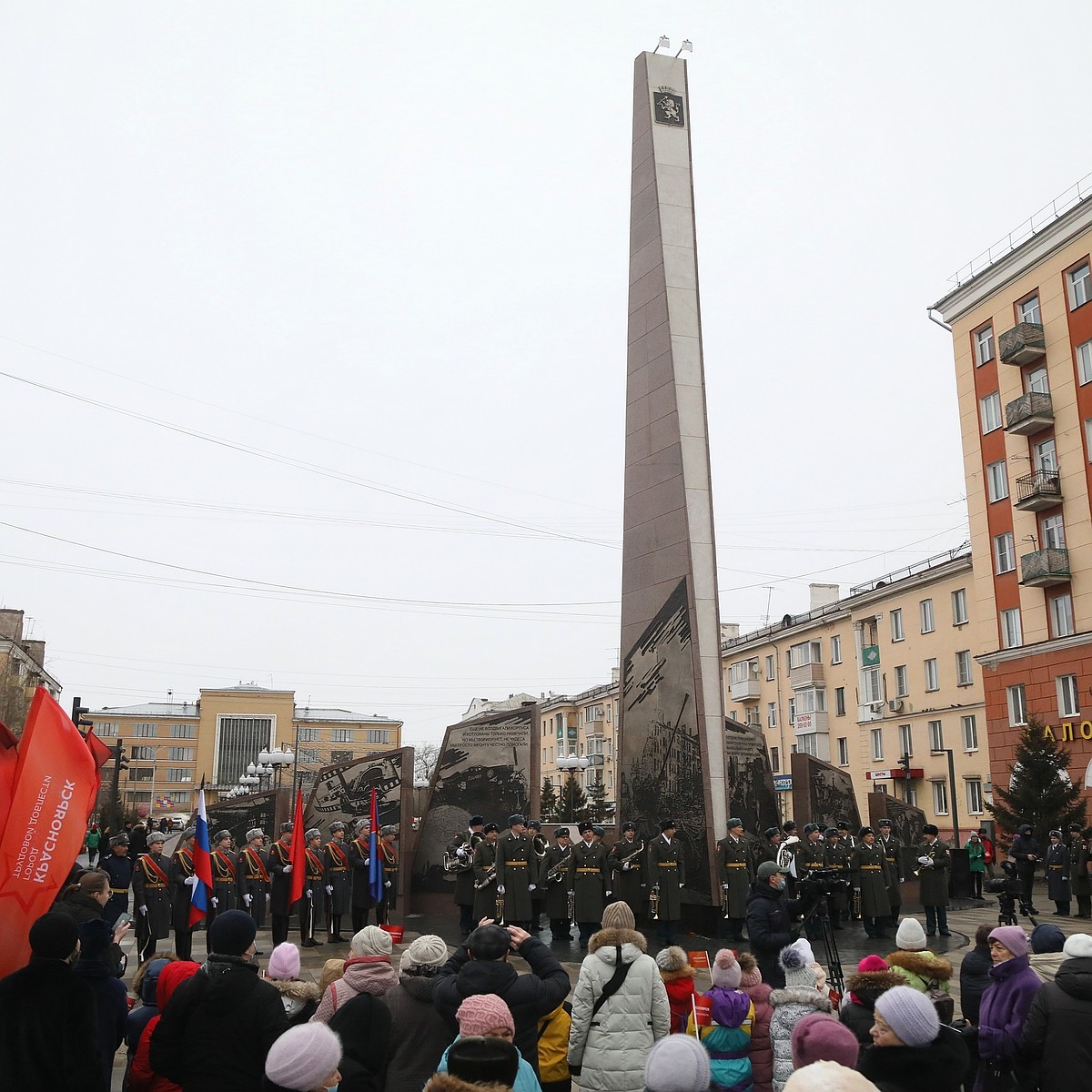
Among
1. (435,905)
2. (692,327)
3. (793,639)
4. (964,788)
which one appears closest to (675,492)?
(692,327)

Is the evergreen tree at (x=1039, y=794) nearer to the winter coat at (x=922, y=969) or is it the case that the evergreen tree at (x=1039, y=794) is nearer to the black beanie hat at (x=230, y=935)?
the winter coat at (x=922, y=969)

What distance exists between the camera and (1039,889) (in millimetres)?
26344

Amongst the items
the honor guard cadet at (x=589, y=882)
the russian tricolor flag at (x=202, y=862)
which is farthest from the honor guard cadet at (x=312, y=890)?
the honor guard cadet at (x=589, y=882)

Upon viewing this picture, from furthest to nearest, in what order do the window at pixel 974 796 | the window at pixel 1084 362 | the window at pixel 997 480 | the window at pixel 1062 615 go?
the window at pixel 974 796
the window at pixel 997 480
the window at pixel 1062 615
the window at pixel 1084 362

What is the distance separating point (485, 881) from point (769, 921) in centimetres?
790

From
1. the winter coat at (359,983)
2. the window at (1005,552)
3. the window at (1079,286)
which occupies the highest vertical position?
the window at (1079,286)

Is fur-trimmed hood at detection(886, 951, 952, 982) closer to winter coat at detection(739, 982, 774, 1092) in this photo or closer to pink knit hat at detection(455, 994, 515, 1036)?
winter coat at detection(739, 982, 774, 1092)

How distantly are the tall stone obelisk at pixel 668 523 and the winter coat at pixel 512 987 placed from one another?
10.2 m

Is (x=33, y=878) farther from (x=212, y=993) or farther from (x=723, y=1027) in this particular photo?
(x=723, y=1027)

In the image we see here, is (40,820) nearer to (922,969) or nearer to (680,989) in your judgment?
(680,989)

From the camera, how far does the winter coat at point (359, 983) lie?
4863 mm

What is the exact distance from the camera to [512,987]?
468 centimetres

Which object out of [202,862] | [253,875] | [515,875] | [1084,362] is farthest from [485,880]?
[1084,362]

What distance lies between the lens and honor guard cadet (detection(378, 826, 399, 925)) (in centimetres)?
1602
